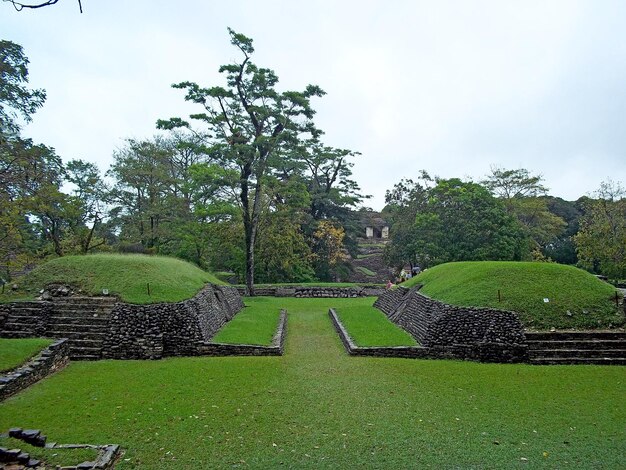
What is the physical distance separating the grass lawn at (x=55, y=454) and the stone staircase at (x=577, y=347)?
1081 centimetres

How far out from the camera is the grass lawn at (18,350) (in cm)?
952

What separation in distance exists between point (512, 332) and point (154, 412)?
32.0ft

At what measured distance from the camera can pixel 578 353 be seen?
11.7m

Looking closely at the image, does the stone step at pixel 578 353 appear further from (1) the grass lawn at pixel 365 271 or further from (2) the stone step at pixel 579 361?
(1) the grass lawn at pixel 365 271

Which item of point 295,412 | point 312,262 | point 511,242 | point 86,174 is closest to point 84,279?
point 295,412

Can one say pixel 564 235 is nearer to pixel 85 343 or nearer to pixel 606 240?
pixel 606 240

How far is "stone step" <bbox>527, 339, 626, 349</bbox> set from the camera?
464 inches

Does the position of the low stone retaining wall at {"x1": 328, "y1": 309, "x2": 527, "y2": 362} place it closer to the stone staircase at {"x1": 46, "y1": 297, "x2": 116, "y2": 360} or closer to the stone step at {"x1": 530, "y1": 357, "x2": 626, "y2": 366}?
the stone step at {"x1": 530, "y1": 357, "x2": 626, "y2": 366}

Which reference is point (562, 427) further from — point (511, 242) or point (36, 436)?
point (511, 242)

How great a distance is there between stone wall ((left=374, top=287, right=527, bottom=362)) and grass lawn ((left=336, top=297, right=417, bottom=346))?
0.61 m

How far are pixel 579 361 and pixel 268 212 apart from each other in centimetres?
2316

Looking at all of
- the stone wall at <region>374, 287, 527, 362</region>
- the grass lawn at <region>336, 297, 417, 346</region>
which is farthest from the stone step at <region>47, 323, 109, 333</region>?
the stone wall at <region>374, 287, 527, 362</region>

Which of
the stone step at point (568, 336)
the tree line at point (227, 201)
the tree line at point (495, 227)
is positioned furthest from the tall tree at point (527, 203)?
the stone step at point (568, 336)

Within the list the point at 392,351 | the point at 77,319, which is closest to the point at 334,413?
the point at 392,351
